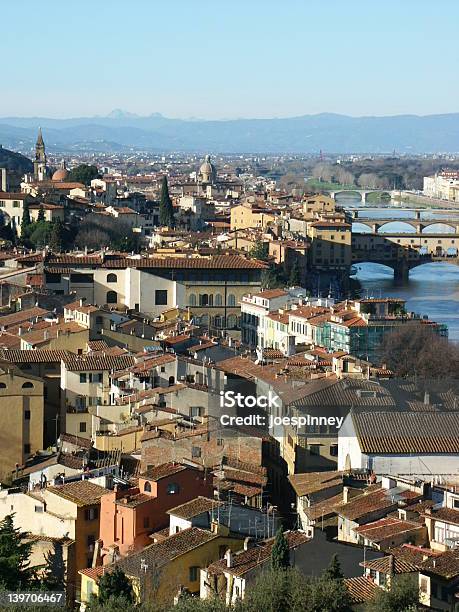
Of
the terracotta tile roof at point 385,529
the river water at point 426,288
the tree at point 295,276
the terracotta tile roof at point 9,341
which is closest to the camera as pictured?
the terracotta tile roof at point 385,529

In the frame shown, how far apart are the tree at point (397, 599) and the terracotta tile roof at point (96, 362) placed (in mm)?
6868

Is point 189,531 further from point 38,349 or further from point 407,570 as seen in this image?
point 38,349

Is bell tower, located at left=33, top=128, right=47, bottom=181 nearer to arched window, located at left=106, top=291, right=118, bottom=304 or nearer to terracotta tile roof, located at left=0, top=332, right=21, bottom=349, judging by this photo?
arched window, located at left=106, top=291, right=118, bottom=304

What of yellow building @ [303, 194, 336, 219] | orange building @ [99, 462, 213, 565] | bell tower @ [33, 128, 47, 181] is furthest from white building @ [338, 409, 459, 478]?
bell tower @ [33, 128, 47, 181]

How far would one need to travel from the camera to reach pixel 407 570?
7980 mm

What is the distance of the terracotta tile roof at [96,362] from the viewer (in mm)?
14023

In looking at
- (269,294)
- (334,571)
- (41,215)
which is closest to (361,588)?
(334,571)

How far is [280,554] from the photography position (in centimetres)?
799

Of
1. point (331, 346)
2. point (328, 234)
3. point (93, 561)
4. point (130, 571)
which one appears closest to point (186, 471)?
point (93, 561)

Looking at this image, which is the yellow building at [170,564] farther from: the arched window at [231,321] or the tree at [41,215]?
the tree at [41,215]

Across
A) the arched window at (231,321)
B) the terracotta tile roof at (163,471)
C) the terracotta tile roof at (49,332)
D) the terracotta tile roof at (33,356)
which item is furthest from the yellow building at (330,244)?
the terracotta tile roof at (163,471)

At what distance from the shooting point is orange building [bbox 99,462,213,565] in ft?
30.4

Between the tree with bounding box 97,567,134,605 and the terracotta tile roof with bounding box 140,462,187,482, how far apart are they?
5.21ft

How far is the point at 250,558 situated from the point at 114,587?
0.79 m
